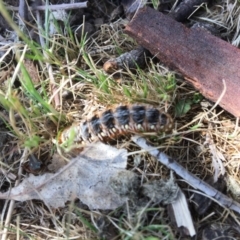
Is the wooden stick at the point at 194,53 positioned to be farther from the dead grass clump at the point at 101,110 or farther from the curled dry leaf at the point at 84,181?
the curled dry leaf at the point at 84,181

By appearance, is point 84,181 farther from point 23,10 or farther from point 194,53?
point 23,10

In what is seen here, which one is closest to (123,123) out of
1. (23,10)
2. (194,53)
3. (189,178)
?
(189,178)

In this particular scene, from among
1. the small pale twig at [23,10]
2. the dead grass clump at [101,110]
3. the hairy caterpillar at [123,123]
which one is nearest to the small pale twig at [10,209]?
the dead grass clump at [101,110]

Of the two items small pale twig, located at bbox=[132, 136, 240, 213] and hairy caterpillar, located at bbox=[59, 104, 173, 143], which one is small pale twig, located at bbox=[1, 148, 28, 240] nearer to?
hairy caterpillar, located at bbox=[59, 104, 173, 143]

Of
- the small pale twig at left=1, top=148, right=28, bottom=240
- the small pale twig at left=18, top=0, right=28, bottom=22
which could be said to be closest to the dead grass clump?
the small pale twig at left=1, top=148, right=28, bottom=240

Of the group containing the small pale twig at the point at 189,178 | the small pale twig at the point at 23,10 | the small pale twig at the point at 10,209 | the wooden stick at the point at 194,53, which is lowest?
the small pale twig at the point at 10,209

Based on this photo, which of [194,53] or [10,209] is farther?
[194,53]
